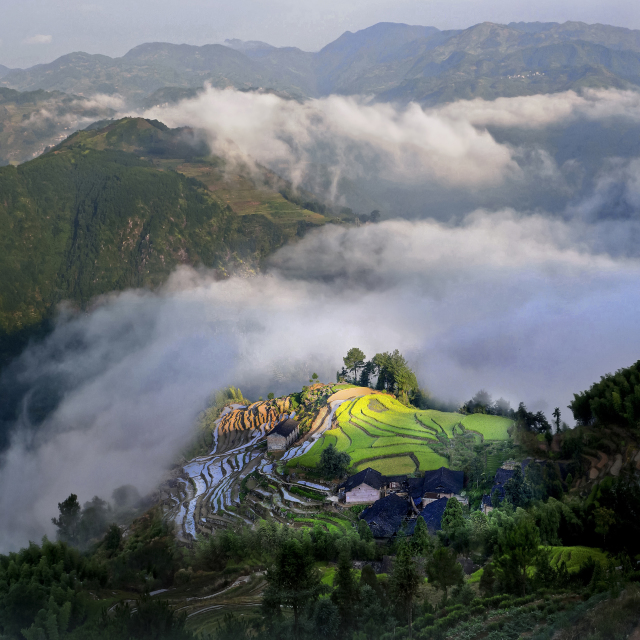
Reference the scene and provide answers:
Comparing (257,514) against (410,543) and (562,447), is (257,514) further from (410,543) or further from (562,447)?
(562,447)

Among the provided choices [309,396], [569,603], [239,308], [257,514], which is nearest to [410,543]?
[569,603]

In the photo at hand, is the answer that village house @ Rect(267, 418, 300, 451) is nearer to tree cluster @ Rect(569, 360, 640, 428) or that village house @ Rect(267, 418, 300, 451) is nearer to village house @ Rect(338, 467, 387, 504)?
village house @ Rect(338, 467, 387, 504)

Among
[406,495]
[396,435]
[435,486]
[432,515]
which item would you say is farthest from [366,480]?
[396,435]

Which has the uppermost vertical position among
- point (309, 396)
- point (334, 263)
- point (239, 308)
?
point (334, 263)

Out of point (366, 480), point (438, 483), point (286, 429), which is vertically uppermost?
point (286, 429)

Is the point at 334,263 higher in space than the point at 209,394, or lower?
higher

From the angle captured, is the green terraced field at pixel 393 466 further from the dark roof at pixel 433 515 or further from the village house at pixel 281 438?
the village house at pixel 281 438

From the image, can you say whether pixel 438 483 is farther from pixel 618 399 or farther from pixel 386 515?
pixel 618 399

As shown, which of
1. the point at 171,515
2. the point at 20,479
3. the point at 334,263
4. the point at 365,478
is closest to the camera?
the point at 365,478

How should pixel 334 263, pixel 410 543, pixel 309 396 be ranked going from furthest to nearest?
pixel 334 263 → pixel 309 396 → pixel 410 543
